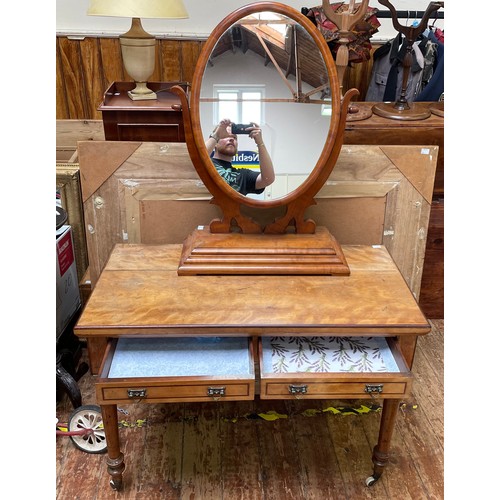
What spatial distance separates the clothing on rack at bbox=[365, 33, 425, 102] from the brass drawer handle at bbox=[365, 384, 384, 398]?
143cm

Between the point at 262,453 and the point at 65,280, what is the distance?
3.09ft

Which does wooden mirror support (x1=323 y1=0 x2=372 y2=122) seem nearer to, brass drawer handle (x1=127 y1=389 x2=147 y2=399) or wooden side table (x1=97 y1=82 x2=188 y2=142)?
wooden side table (x1=97 y1=82 x2=188 y2=142)

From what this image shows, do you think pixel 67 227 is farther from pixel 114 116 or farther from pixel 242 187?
pixel 242 187

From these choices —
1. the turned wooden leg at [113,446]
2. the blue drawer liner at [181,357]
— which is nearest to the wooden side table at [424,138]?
the blue drawer liner at [181,357]

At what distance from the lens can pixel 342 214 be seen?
183 cm

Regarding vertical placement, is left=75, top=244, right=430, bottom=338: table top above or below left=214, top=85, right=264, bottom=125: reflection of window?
below

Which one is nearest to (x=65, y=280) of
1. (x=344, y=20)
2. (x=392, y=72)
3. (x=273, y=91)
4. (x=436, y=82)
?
(x=273, y=91)

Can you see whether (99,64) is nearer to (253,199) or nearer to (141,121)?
(141,121)

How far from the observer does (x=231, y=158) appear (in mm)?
1514

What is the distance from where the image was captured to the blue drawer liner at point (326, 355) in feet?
4.40

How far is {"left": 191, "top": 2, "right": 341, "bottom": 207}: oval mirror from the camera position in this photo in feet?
4.58

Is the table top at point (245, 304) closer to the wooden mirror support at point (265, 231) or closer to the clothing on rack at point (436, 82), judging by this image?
the wooden mirror support at point (265, 231)

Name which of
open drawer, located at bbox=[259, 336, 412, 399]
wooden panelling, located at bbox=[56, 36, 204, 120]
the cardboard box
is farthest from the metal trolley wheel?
wooden panelling, located at bbox=[56, 36, 204, 120]

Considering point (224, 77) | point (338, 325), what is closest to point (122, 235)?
point (224, 77)
